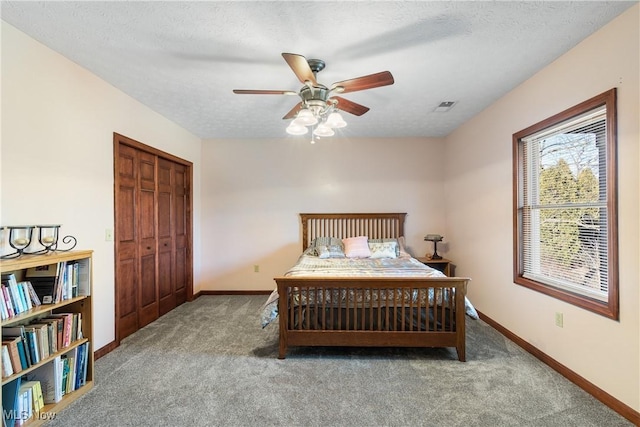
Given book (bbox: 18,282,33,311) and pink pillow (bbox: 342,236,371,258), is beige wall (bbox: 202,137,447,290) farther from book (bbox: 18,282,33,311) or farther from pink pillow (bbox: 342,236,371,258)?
book (bbox: 18,282,33,311)

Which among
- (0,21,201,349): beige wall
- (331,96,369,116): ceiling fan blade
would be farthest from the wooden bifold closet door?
(331,96,369,116): ceiling fan blade

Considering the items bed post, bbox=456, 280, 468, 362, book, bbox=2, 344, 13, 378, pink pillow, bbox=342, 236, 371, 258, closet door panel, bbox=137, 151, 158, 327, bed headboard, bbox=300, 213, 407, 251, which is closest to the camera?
book, bbox=2, 344, 13, 378

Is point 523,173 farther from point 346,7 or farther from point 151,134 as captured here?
point 151,134

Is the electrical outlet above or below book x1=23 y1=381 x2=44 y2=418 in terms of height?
above

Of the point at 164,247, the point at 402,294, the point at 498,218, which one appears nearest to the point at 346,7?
the point at 402,294

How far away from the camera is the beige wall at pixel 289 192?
4.66 metres

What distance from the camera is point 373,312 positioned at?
8.57 ft

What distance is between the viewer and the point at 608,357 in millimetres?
1919

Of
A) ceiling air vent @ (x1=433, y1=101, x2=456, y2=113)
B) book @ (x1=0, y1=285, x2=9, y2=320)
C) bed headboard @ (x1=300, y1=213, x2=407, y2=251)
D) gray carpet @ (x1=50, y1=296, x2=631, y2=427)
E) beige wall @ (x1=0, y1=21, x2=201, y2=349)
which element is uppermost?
ceiling air vent @ (x1=433, y1=101, x2=456, y2=113)

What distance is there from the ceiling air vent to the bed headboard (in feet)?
5.50

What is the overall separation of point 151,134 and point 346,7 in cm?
275

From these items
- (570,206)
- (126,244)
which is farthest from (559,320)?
(126,244)

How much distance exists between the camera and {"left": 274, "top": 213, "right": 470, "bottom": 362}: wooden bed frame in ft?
8.13

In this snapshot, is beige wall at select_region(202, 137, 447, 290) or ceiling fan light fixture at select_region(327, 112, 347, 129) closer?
ceiling fan light fixture at select_region(327, 112, 347, 129)
